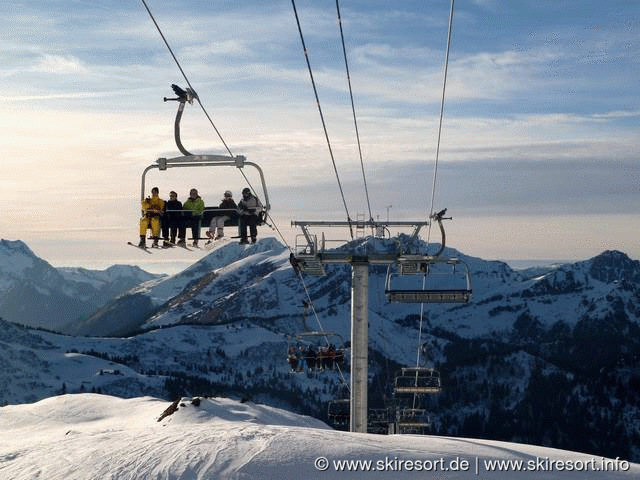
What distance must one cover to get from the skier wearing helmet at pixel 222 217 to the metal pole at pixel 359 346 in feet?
32.2

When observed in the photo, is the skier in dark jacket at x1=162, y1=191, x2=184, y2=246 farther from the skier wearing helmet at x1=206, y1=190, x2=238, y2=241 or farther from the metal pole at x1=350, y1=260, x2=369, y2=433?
the metal pole at x1=350, y1=260, x2=369, y2=433

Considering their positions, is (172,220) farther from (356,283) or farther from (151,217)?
(356,283)

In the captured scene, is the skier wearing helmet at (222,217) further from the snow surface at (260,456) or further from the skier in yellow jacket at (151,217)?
the snow surface at (260,456)

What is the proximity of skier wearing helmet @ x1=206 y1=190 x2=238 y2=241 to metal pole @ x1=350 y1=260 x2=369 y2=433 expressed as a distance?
9.81 meters

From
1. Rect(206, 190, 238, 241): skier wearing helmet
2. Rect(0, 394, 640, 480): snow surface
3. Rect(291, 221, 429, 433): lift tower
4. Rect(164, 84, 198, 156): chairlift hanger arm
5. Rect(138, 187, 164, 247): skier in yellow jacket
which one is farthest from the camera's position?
Rect(291, 221, 429, 433): lift tower

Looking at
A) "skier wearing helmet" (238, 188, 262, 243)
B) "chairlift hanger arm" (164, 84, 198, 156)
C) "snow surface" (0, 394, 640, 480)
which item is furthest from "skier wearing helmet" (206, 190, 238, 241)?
"snow surface" (0, 394, 640, 480)

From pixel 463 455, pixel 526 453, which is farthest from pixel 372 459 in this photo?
pixel 526 453

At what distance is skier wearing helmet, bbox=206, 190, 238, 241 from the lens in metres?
29.2

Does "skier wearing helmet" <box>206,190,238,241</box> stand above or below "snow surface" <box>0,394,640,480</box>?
above

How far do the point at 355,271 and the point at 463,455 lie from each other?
10.0 meters

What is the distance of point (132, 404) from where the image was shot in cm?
8744

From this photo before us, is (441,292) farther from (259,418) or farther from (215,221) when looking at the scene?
(259,418)

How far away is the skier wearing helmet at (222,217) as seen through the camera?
95.8 feet

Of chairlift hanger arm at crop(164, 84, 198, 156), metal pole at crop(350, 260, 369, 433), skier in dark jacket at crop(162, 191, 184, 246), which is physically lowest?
metal pole at crop(350, 260, 369, 433)
